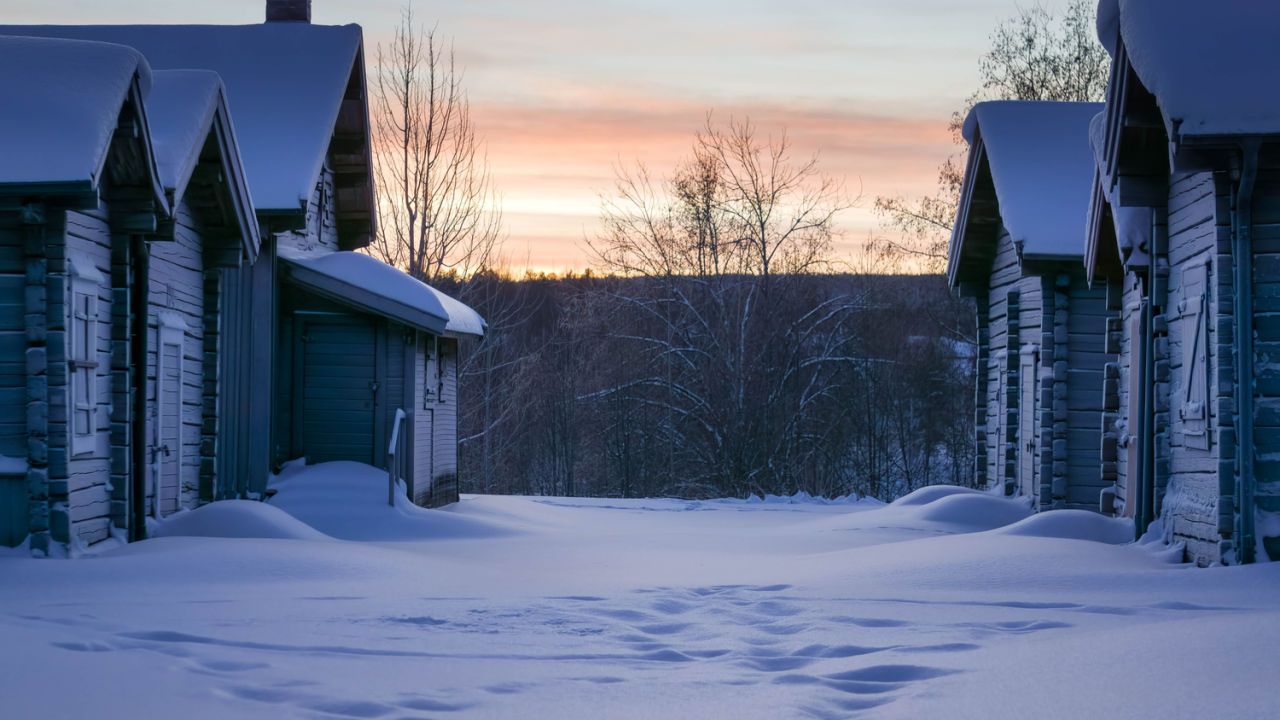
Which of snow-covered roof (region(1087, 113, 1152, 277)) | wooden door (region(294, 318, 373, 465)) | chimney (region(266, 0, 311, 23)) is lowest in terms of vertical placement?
wooden door (region(294, 318, 373, 465))

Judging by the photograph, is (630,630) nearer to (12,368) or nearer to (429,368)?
(12,368)

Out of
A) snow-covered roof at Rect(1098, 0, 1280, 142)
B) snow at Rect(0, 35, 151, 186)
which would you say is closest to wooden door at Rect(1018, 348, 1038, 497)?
snow-covered roof at Rect(1098, 0, 1280, 142)

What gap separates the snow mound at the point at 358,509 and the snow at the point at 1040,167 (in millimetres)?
7988

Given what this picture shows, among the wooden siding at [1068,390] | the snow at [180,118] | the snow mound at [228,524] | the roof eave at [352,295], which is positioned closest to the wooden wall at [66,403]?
the snow at [180,118]

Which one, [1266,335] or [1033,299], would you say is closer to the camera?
[1266,335]

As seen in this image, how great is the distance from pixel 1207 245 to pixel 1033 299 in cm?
779

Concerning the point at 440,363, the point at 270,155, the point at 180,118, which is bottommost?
the point at 440,363

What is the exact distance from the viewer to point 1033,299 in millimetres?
18719

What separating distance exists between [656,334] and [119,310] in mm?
23572

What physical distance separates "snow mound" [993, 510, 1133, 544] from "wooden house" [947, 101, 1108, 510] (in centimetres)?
240

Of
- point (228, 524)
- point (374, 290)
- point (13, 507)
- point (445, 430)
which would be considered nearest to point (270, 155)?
point (374, 290)

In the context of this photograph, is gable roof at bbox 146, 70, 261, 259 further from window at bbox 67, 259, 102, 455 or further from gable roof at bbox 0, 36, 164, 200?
window at bbox 67, 259, 102, 455

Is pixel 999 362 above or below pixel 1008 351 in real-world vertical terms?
below

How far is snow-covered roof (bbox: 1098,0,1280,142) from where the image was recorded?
9703mm
